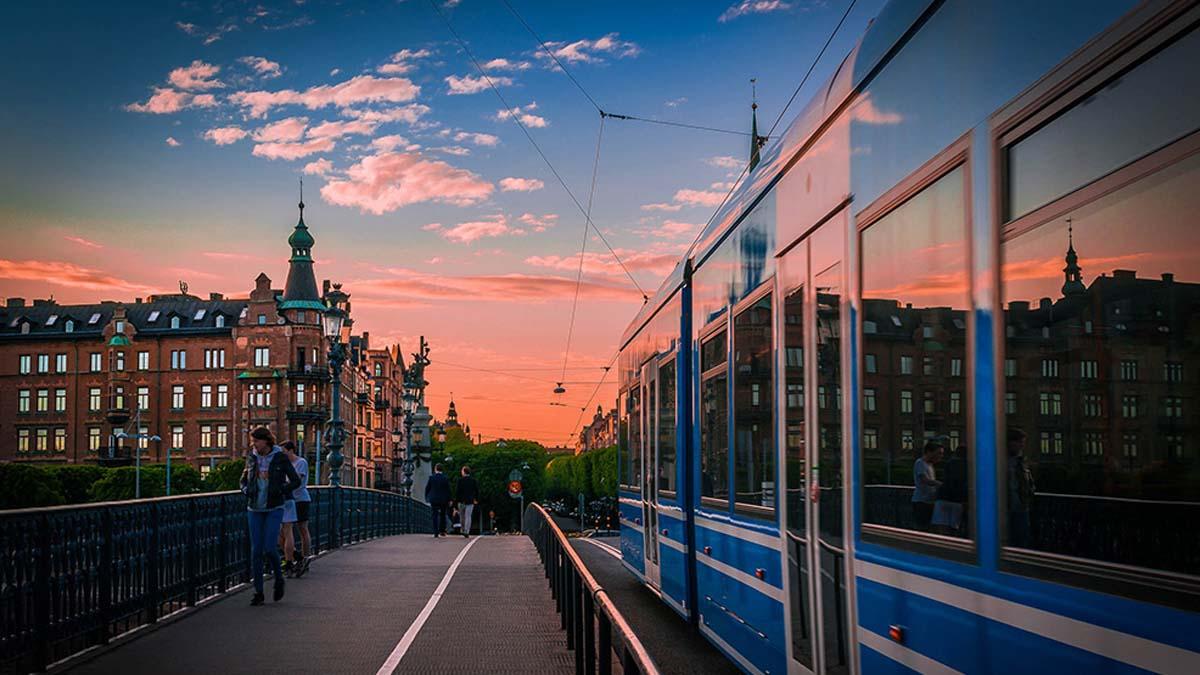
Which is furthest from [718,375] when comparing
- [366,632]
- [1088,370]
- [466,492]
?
[466,492]

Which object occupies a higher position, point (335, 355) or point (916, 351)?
point (335, 355)

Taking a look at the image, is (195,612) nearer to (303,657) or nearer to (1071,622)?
(303,657)

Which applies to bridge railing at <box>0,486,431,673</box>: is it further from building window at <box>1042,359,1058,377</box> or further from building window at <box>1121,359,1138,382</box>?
building window at <box>1121,359,1138,382</box>

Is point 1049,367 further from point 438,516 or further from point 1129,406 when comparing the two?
point 438,516

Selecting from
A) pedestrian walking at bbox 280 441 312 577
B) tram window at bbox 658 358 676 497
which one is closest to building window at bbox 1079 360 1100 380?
tram window at bbox 658 358 676 497

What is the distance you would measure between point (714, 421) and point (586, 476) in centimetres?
11794

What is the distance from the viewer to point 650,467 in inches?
592

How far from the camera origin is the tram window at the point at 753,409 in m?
8.35

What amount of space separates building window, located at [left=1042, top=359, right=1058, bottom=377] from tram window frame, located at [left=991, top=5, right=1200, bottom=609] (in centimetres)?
21

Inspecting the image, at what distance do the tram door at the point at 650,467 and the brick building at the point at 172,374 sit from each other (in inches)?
3739

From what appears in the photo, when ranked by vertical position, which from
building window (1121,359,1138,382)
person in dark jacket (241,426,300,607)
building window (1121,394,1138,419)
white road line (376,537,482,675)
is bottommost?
white road line (376,537,482,675)

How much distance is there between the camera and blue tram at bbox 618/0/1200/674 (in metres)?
3.52

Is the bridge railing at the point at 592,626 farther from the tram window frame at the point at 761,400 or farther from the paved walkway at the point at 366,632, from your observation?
the tram window frame at the point at 761,400

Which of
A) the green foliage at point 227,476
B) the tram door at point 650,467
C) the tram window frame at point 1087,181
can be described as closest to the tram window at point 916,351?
the tram window frame at point 1087,181
